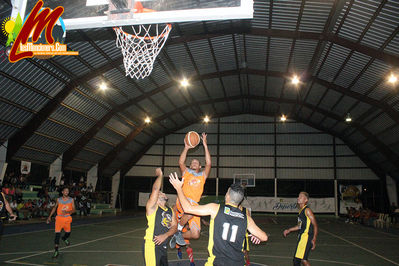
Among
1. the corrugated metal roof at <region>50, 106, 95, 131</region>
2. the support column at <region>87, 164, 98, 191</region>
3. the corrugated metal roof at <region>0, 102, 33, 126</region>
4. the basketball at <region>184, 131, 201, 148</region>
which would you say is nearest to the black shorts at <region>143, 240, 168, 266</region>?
the basketball at <region>184, 131, 201, 148</region>

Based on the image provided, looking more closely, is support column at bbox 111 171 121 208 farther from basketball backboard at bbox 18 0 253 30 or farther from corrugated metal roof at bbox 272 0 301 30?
basketball backboard at bbox 18 0 253 30

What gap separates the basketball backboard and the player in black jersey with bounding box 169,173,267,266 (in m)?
4.67

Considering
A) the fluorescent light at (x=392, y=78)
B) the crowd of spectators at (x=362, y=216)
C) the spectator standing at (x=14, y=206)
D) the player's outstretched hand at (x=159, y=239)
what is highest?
the fluorescent light at (x=392, y=78)

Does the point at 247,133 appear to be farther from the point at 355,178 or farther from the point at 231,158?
the point at 355,178

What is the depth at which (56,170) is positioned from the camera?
2708 centimetres

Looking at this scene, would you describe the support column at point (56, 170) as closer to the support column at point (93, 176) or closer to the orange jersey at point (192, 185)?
the support column at point (93, 176)

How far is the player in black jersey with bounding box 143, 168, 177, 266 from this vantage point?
525 centimetres

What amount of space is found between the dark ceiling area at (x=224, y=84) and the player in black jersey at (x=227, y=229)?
14327 millimetres

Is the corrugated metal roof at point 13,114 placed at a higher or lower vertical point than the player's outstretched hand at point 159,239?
higher

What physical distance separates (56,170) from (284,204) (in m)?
22.6

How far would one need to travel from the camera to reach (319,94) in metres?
27.4

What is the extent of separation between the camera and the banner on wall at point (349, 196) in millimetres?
32812

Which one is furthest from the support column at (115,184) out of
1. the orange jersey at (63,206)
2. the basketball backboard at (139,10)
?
the basketball backboard at (139,10)

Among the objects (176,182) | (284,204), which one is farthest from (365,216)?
(176,182)
